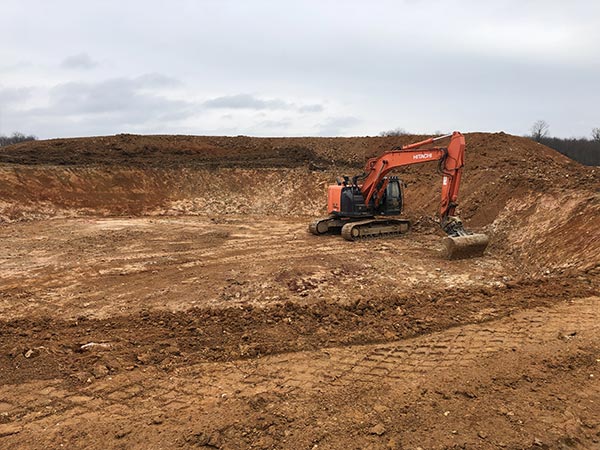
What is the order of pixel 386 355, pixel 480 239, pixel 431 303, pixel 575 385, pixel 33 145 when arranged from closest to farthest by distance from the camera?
pixel 575 385 → pixel 386 355 → pixel 431 303 → pixel 480 239 → pixel 33 145

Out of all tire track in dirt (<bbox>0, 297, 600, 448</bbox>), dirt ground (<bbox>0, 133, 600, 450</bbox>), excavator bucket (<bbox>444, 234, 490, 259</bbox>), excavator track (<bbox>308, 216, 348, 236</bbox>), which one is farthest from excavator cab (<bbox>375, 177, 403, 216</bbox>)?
tire track in dirt (<bbox>0, 297, 600, 448</bbox>)

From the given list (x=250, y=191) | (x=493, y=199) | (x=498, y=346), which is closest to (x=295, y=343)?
(x=498, y=346)

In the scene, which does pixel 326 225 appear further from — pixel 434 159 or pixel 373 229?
pixel 434 159

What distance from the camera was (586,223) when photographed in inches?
406

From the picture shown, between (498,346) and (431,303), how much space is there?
2070 millimetres

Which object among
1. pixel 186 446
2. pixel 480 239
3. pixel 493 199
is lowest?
pixel 186 446

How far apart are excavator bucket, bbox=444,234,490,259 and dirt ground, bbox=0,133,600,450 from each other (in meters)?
0.30

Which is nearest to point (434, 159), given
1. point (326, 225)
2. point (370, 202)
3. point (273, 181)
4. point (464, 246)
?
point (370, 202)

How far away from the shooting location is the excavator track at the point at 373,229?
46.1 feet

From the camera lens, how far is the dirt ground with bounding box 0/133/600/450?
412 cm

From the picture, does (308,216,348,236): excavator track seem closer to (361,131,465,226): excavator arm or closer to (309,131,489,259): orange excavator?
(309,131,489,259): orange excavator

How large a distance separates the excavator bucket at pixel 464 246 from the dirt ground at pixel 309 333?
300 millimetres

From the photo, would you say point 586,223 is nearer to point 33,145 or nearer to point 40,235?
point 40,235

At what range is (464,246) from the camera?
1107 cm
